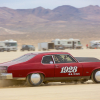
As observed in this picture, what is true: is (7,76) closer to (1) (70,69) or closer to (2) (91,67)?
(1) (70,69)

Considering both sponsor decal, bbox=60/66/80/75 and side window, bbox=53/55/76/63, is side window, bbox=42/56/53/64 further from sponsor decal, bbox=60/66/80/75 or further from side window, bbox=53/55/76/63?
sponsor decal, bbox=60/66/80/75

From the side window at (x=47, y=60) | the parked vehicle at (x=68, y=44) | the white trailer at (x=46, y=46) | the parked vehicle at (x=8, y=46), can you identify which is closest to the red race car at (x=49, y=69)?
the side window at (x=47, y=60)

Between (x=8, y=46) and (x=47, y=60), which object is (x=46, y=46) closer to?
(x=8, y=46)

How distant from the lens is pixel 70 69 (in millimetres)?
9203

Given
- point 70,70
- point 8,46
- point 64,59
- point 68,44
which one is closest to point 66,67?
point 70,70

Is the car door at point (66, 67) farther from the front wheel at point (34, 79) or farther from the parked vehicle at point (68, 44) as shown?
the parked vehicle at point (68, 44)

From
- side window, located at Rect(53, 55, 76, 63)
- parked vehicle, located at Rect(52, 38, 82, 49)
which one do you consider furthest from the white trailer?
side window, located at Rect(53, 55, 76, 63)

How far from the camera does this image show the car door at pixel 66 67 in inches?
358

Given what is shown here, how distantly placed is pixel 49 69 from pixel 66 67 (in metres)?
0.61

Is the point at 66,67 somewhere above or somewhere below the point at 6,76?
above

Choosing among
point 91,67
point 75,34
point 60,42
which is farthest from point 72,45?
point 75,34

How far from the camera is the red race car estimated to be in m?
8.72

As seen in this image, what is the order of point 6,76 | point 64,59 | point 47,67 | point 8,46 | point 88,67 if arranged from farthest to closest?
point 8,46 < point 64,59 < point 88,67 < point 47,67 < point 6,76

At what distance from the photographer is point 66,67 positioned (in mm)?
9180
